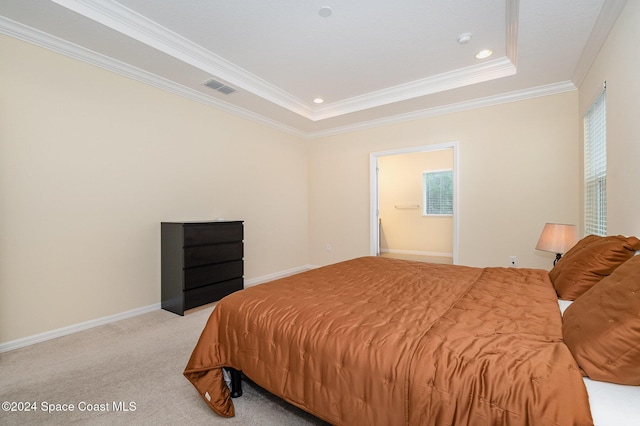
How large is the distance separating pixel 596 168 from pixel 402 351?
3328mm

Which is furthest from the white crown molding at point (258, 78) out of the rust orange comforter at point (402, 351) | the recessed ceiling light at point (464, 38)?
the rust orange comforter at point (402, 351)

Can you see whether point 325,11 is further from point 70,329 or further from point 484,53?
point 70,329

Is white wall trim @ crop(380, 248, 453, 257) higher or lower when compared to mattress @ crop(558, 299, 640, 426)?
lower

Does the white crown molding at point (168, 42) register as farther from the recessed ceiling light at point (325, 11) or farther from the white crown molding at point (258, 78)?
the recessed ceiling light at point (325, 11)

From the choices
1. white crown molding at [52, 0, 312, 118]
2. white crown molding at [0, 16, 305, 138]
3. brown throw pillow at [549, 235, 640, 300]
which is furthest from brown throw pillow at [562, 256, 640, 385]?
white crown molding at [0, 16, 305, 138]

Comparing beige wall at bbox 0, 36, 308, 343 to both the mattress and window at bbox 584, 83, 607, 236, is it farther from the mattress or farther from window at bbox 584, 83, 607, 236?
window at bbox 584, 83, 607, 236

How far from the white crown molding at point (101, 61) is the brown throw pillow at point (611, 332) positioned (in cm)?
412

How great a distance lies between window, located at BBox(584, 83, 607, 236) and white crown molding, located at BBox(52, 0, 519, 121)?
0.96m

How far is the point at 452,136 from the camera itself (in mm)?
4281

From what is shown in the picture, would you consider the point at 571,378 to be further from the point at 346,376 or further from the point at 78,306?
the point at 78,306

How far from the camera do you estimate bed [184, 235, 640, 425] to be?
93 cm

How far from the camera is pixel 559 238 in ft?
9.46

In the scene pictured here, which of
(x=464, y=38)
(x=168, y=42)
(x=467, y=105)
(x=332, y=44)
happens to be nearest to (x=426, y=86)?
(x=467, y=105)

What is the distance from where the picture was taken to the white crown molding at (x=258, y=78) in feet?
7.93
